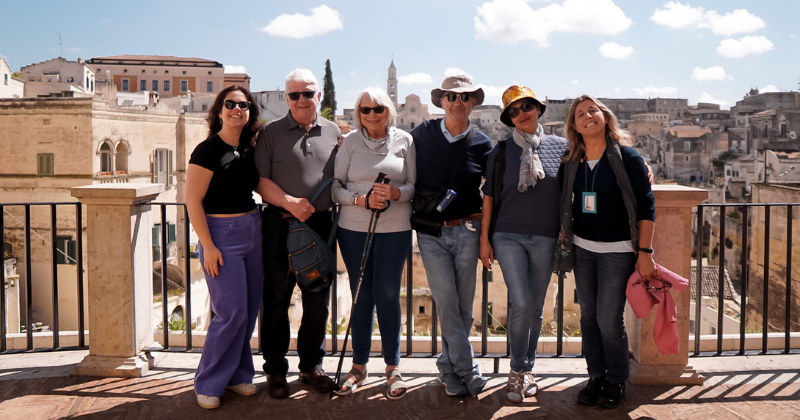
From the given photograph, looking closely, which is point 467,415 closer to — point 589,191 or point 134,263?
point 589,191

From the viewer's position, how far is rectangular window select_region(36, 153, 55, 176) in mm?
26234

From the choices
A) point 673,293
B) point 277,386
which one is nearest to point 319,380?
point 277,386

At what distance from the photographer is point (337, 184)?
3480 mm

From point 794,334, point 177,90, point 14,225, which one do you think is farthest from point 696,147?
point 794,334

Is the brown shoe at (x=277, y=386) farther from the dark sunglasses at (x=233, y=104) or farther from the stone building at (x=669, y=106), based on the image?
the stone building at (x=669, y=106)

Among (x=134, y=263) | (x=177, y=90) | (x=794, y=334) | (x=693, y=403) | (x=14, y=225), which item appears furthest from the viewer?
(x=177, y=90)

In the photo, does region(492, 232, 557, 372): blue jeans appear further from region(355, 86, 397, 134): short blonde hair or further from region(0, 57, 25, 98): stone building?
region(0, 57, 25, 98): stone building

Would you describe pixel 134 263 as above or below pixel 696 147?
below

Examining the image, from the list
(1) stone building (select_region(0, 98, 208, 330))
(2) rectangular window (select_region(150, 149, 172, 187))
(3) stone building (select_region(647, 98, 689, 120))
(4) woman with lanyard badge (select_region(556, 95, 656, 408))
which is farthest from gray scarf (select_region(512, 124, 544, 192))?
(3) stone building (select_region(647, 98, 689, 120))

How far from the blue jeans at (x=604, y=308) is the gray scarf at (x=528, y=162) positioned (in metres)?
0.50

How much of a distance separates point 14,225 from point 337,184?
88.7ft

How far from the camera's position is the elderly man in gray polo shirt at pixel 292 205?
3461 mm

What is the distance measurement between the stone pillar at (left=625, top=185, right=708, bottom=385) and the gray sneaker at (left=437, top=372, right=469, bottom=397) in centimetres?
114

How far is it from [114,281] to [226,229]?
109 centimetres
